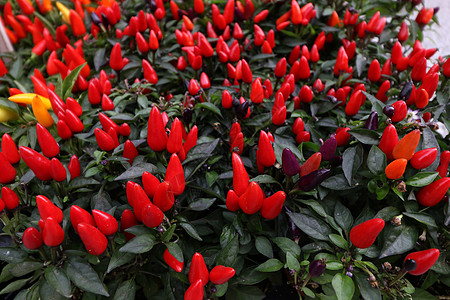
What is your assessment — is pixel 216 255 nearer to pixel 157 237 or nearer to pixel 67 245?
pixel 157 237

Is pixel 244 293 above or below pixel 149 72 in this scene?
below

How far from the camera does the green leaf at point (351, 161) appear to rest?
1015 millimetres

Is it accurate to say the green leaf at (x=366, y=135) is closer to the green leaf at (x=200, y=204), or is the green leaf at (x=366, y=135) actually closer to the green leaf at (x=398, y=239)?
the green leaf at (x=398, y=239)

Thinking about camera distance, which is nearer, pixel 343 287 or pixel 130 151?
pixel 343 287

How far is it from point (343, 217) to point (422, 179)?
0.77ft

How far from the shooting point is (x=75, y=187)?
106 centimetres

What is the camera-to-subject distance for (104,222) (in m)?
0.88

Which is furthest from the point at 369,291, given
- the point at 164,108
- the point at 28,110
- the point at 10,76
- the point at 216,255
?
the point at 10,76

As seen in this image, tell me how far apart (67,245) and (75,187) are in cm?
17

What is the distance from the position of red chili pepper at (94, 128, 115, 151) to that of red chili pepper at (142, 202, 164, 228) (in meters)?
0.28

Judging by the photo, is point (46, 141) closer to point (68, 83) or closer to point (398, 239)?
point (68, 83)

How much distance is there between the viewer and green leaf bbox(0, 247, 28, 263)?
935 mm

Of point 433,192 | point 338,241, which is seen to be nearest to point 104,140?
point 338,241

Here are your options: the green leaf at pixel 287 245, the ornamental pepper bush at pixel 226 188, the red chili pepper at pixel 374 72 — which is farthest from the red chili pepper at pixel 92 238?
the red chili pepper at pixel 374 72
